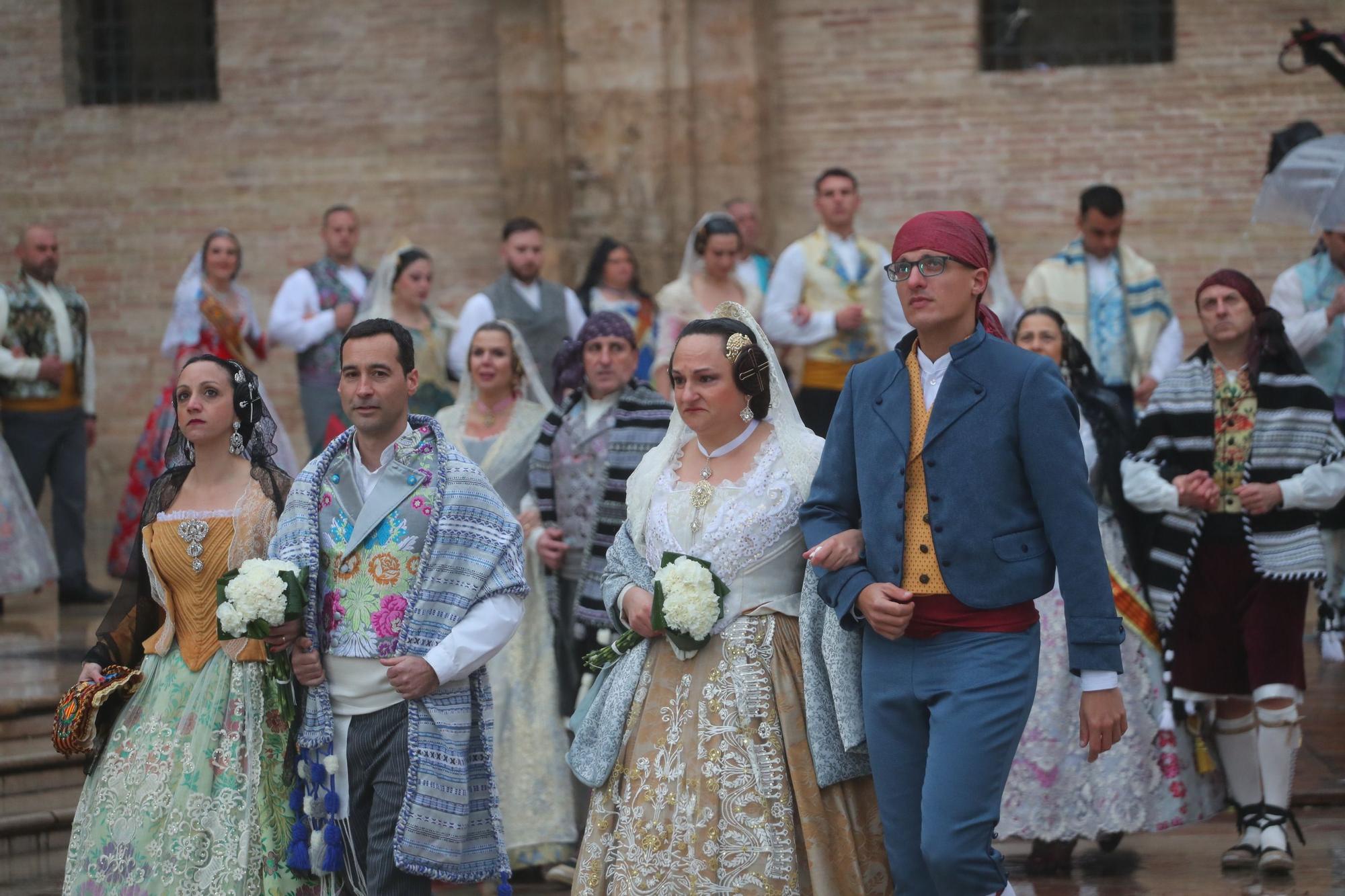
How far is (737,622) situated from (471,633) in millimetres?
702

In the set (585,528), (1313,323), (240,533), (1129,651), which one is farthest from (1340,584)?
(240,533)

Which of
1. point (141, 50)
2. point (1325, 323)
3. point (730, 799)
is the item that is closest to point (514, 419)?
point (730, 799)

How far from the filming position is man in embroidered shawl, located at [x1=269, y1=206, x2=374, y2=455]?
1004cm

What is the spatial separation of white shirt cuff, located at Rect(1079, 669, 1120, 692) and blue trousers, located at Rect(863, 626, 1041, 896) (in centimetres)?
13

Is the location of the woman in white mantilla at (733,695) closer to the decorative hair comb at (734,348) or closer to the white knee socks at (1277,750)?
the decorative hair comb at (734,348)

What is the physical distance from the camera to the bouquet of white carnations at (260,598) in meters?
4.52

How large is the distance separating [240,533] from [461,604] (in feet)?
2.70

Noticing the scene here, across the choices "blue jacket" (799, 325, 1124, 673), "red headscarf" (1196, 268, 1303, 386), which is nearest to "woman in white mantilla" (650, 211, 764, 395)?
"red headscarf" (1196, 268, 1303, 386)

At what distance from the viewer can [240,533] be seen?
5102 mm

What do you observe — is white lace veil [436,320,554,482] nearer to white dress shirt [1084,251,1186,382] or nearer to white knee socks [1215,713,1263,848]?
white knee socks [1215,713,1263,848]

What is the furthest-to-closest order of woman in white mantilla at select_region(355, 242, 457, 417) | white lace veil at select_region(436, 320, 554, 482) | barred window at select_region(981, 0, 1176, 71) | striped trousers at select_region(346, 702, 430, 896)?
barred window at select_region(981, 0, 1176, 71) → woman in white mantilla at select_region(355, 242, 457, 417) → white lace veil at select_region(436, 320, 554, 482) → striped trousers at select_region(346, 702, 430, 896)

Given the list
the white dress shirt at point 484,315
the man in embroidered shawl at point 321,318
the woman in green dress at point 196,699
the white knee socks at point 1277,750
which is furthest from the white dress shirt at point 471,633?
the man in embroidered shawl at point 321,318

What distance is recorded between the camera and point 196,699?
195 inches

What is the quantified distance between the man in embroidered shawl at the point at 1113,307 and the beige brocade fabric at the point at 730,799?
4.83 metres
